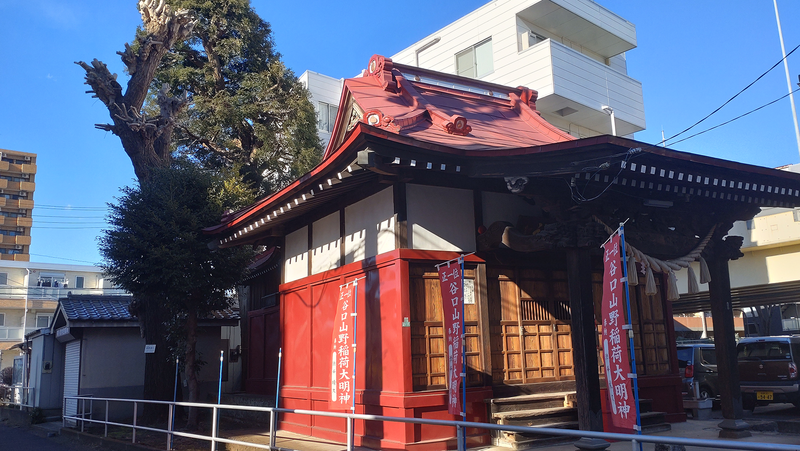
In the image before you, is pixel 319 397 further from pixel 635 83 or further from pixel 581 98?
pixel 635 83

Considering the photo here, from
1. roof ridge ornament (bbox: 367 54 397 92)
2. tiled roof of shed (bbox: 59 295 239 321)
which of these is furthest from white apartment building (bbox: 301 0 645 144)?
tiled roof of shed (bbox: 59 295 239 321)

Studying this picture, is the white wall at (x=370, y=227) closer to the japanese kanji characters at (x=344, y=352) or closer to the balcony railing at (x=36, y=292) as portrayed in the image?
the japanese kanji characters at (x=344, y=352)

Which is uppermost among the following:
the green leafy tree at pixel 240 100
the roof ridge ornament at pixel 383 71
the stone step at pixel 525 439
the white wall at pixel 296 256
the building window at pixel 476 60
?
the building window at pixel 476 60

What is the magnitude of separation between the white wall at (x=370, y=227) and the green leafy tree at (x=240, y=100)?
29.4ft

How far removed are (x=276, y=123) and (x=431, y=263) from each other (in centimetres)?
1269

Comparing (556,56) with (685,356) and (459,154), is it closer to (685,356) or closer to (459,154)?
(685,356)

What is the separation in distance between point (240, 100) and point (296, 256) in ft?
29.5

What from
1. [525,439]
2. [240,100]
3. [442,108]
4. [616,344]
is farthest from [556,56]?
[616,344]

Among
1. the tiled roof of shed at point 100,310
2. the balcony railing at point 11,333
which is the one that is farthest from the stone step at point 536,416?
the balcony railing at point 11,333

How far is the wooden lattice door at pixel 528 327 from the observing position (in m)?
9.30

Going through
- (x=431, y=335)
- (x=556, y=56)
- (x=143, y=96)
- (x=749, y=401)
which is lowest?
(x=749, y=401)

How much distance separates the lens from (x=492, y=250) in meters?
9.27

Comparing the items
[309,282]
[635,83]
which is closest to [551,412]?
[309,282]

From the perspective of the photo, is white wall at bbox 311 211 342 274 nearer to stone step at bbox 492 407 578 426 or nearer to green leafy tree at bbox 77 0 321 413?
stone step at bbox 492 407 578 426
